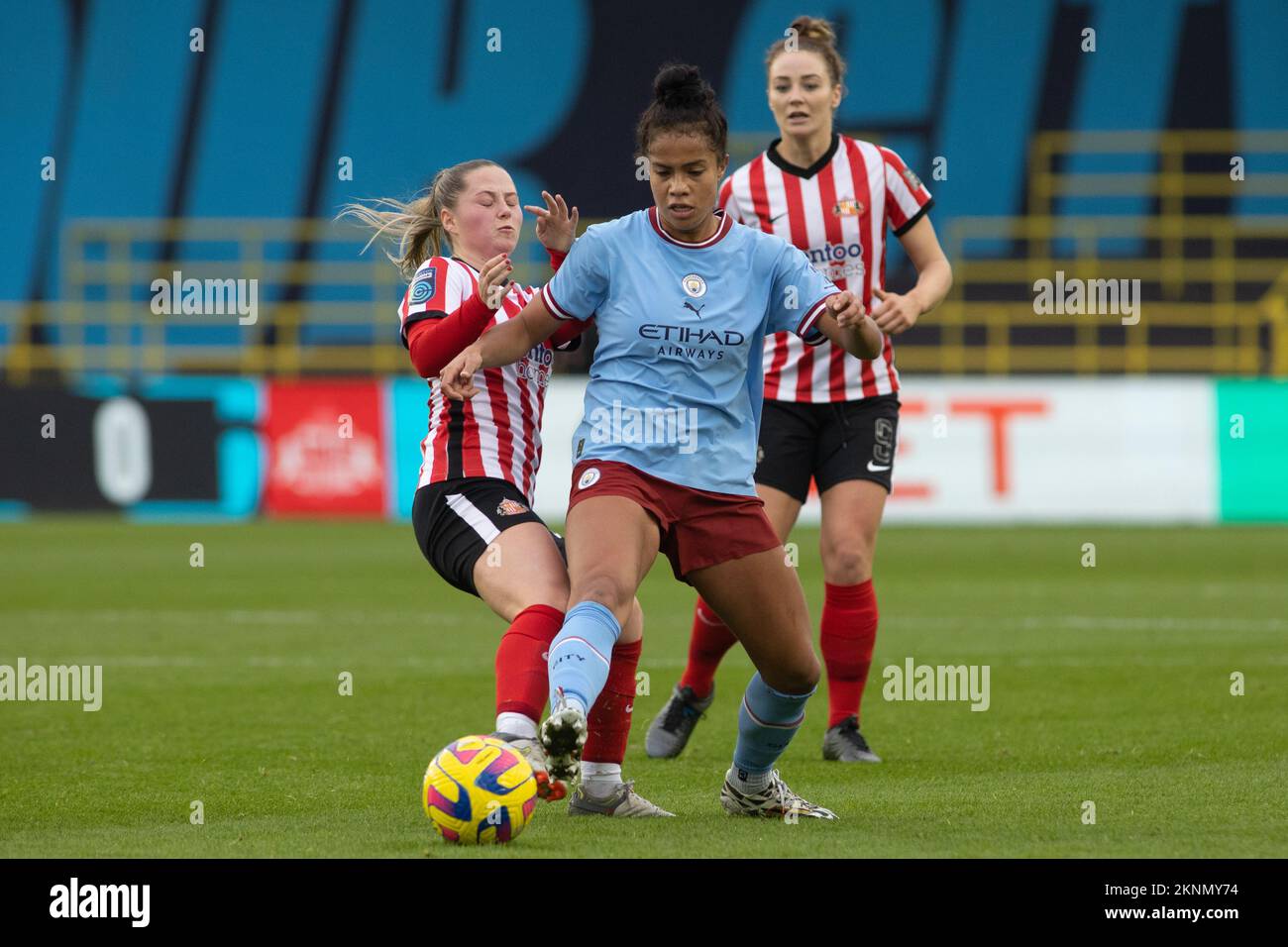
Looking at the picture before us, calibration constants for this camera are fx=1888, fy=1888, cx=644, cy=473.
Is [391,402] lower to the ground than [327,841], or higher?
higher

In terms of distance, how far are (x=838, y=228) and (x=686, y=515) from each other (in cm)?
238

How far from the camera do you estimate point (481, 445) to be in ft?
17.3

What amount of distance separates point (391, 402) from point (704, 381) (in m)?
13.8

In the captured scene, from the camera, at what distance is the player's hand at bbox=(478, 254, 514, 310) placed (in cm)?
Result: 485

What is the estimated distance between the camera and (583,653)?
442cm

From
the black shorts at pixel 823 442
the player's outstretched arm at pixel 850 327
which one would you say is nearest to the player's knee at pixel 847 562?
the black shorts at pixel 823 442

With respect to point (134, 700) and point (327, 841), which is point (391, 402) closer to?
point (134, 700)

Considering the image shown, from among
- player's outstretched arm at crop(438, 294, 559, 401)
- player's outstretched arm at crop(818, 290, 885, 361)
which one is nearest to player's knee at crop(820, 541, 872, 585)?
player's outstretched arm at crop(818, 290, 885, 361)

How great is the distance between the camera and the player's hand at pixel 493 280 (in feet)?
15.9

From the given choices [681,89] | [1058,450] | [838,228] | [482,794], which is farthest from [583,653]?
[1058,450]

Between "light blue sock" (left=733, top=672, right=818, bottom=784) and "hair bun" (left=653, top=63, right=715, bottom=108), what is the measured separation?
150 centimetres

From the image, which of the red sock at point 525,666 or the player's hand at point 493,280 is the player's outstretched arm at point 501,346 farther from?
the red sock at point 525,666

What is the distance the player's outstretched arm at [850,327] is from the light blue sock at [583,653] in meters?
0.97
